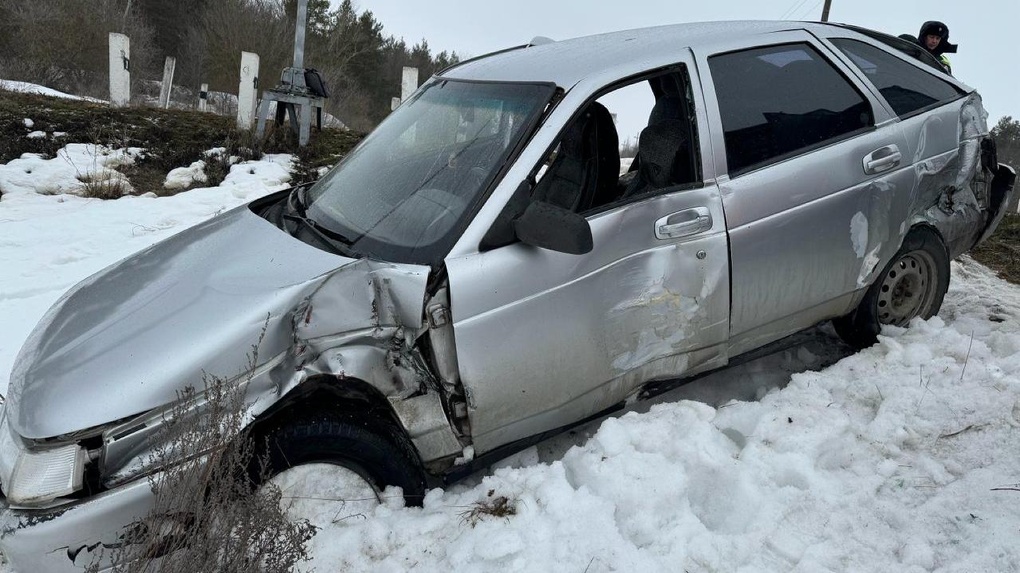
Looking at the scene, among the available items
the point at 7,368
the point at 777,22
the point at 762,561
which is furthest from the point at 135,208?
the point at 762,561

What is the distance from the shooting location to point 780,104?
10.1ft

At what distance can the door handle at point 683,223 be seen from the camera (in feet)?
8.82

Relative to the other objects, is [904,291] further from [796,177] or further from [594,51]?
[594,51]

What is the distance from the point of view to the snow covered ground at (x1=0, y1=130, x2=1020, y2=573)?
7.09 feet

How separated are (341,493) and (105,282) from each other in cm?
138

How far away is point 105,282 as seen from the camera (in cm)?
273

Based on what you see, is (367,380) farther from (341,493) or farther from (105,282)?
(105,282)

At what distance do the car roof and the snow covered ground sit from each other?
1469 mm

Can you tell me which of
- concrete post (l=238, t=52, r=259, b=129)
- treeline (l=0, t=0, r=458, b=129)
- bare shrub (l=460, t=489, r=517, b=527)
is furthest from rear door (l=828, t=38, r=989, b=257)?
treeline (l=0, t=0, r=458, b=129)

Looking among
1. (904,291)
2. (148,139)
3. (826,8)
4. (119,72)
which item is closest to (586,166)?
(904,291)

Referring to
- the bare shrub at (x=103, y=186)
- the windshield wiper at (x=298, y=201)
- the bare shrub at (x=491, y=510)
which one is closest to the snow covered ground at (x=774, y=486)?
the bare shrub at (x=491, y=510)

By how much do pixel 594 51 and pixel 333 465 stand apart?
205 cm

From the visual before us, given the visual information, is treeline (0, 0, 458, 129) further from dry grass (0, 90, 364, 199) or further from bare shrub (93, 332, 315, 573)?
bare shrub (93, 332, 315, 573)

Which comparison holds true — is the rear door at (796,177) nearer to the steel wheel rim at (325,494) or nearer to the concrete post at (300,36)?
the steel wheel rim at (325,494)
